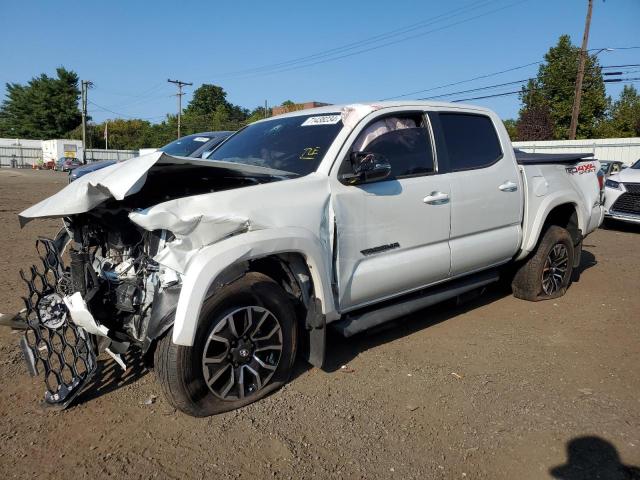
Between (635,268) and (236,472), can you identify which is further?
(635,268)

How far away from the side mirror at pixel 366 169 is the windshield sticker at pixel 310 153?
0.93 feet

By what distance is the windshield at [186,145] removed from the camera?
29.2 ft

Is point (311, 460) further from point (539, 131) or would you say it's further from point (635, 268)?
point (539, 131)

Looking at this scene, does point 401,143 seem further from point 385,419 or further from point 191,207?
point 385,419

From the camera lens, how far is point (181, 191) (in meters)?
3.29

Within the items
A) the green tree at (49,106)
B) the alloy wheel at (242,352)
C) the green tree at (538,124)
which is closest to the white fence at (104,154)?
the green tree at (49,106)

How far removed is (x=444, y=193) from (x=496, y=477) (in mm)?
2149

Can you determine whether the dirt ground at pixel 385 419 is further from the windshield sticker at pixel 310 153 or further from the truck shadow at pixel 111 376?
the windshield sticker at pixel 310 153

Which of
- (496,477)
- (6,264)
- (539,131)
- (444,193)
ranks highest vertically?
(539,131)

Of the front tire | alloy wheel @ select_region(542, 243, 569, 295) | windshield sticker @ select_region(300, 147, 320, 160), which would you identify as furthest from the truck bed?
the front tire

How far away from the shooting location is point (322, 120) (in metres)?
3.83

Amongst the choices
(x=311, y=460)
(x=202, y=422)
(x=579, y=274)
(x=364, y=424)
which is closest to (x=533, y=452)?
(x=364, y=424)

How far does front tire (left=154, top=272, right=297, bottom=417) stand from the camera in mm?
2789

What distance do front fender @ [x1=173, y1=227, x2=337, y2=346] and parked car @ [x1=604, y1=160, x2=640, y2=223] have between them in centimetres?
939
